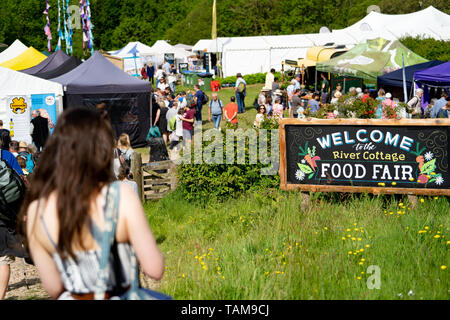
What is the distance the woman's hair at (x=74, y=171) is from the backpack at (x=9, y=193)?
3001mm

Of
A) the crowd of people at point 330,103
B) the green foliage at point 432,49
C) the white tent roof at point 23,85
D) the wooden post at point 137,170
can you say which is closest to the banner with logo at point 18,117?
the white tent roof at point 23,85

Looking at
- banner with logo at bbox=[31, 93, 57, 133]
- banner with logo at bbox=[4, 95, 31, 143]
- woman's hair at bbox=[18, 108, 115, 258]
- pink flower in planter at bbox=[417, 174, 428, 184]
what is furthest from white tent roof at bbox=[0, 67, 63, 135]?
woman's hair at bbox=[18, 108, 115, 258]

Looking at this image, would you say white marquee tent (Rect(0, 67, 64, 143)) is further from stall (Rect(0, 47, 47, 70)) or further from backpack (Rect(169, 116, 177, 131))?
stall (Rect(0, 47, 47, 70))

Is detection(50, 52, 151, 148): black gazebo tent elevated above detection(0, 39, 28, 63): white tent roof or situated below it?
below

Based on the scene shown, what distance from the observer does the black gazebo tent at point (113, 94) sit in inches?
631

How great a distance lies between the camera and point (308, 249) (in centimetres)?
517

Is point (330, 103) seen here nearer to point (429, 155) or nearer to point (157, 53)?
point (429, 155)

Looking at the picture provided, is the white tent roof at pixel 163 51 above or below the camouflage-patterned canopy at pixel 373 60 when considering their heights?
above

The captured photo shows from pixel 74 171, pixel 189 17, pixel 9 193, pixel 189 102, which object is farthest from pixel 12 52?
pixel 189 17

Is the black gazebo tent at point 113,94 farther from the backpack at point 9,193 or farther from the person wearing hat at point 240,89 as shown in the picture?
the backpack at point 9,193

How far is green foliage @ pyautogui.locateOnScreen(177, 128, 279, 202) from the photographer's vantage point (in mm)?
8273

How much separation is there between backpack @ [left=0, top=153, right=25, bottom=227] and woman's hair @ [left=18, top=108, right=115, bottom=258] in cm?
300

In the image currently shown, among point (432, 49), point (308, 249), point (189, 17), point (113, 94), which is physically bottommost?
point (308, 249)

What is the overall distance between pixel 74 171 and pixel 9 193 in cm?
316
